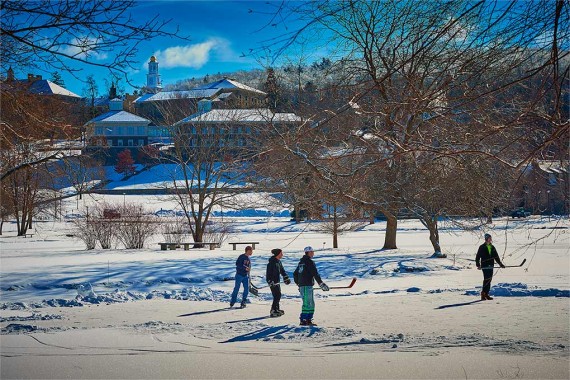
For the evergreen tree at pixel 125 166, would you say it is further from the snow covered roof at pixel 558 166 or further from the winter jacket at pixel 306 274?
the snow covered roof at pixel 558 166

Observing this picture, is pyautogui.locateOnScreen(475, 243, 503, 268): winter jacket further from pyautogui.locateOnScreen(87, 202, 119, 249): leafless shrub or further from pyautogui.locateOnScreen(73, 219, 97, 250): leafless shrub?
pyautogui.locateOnScreen(73, 219, 97, 250): leafless shrub

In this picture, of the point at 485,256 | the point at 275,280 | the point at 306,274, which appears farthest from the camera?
the point at 485,256

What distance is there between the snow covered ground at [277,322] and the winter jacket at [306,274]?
1.01 metres

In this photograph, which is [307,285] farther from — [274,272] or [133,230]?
[133,230]

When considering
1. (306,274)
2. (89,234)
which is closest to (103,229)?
(89,234)

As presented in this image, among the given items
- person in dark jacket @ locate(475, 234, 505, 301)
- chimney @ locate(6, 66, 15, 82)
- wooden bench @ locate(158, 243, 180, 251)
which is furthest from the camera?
wooden bench @ locate(158, 243, 180, 251)

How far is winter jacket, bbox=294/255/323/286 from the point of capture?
13906 millimetres

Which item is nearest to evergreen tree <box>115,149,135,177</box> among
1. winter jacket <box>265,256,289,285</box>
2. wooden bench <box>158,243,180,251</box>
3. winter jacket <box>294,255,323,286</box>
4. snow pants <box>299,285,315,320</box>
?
wooden bench <box>158,243,180,251</box>

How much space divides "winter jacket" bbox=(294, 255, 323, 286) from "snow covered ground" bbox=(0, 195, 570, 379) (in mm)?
1015

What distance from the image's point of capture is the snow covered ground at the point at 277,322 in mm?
9625

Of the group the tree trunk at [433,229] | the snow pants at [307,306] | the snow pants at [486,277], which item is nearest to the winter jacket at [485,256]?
the snow pants at [486,277]

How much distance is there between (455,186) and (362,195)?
4.95m

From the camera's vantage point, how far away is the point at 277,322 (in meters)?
14.2

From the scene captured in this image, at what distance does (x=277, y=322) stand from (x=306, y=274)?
1283 millimetres
